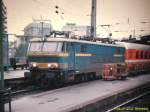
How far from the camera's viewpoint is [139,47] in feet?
86.0

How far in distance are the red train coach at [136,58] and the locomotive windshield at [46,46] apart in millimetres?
8558

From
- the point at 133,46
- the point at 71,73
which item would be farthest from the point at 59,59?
the point at 133,46

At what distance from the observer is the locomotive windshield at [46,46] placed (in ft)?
50.7

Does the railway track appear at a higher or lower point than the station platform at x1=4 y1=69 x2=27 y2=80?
lower

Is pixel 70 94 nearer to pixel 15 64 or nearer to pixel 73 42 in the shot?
pixel 73 42

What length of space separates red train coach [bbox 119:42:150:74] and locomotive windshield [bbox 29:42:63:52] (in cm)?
856

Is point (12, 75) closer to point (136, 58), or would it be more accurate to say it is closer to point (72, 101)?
point (72, 101)

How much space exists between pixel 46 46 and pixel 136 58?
1144cm

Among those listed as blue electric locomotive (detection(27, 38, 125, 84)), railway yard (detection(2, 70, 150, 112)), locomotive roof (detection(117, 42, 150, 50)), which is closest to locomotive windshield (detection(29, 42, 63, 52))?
blue electric locomotive (detection(27, 38, 125, 84))

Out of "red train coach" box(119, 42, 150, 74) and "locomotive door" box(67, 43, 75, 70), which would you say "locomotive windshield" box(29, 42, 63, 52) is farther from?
"red train coach" box(119, 42, 150, 74)

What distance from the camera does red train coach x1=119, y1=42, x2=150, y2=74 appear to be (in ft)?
78.5

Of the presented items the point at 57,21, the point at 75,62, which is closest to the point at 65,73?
the point at 75,62

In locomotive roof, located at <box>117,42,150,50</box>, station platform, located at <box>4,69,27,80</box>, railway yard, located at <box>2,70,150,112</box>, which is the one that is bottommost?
railway yard, located at <box>2,70,150,112</box>

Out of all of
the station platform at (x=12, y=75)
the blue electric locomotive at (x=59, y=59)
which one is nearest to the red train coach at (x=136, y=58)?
the blue electric locomotive at (x=59, y=59)
